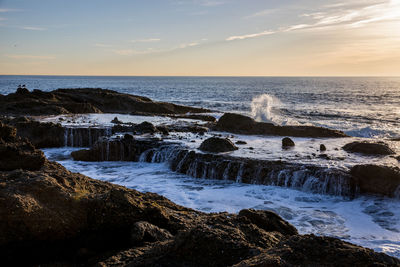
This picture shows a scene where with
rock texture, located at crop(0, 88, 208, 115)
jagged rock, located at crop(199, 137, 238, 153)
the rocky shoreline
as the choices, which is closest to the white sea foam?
jagged rock, located at crop(199, 137, 238, 153)

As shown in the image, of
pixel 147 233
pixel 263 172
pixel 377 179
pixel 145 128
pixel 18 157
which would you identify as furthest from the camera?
pixel 145 128

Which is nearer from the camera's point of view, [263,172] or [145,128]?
[263,172]

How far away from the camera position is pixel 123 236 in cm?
420

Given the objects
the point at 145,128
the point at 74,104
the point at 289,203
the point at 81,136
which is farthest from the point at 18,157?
the point at 74,104

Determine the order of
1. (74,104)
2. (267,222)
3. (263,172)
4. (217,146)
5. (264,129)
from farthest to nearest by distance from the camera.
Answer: (74,104), (264,129), (217,146), (263,172), (267,222)

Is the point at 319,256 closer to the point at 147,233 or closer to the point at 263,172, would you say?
the point at 147,233

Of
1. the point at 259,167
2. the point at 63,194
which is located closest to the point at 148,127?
the point at 259,167

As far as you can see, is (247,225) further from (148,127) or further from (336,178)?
(148,127)

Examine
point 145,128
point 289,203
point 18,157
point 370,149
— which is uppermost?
point 18,157

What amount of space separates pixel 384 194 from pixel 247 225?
818 centimetres

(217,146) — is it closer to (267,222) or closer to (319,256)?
(267,222)

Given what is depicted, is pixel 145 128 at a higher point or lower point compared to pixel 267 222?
lower

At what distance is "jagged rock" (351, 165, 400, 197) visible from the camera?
414 inches

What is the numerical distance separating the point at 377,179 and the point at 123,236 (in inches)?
362
